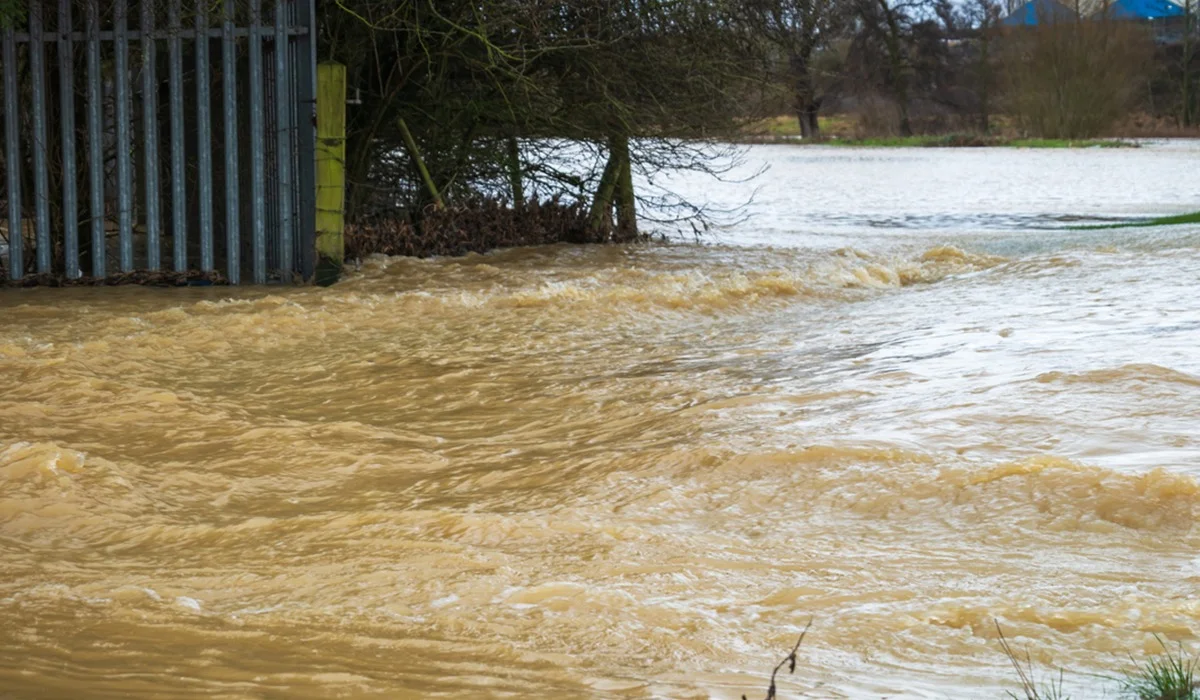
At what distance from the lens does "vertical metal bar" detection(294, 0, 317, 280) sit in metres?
11.3

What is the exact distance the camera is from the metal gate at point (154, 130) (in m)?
11.2

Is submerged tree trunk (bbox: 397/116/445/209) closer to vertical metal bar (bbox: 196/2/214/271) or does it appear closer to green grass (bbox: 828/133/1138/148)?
vertical metal bar (bbox: 196/2/214/271)

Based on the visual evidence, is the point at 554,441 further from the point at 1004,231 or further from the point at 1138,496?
the point at 1004,231

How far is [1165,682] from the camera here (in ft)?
9.48

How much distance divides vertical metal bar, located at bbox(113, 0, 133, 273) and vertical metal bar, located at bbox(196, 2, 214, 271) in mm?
569

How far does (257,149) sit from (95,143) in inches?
53.4

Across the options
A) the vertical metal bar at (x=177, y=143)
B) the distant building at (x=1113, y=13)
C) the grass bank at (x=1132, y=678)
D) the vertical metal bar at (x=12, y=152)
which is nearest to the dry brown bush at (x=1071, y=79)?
the distant building at (x=1113, y=13)

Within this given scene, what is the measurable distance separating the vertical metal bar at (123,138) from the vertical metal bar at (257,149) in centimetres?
101

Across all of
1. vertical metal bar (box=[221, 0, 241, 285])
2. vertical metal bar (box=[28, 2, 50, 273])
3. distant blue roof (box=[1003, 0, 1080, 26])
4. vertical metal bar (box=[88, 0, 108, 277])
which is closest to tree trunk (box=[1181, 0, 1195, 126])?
distant blue roof (box=[1003, 0, 1080, 26])

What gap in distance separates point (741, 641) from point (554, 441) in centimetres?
281

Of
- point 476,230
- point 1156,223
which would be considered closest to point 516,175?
point 476,230

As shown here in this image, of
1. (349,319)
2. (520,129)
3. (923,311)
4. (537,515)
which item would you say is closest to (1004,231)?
(520,129)

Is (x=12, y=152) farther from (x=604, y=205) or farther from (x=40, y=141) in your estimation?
(x=604, y=205)

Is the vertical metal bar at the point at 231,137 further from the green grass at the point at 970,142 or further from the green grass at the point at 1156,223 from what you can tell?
the green grass at the point at 970,142
